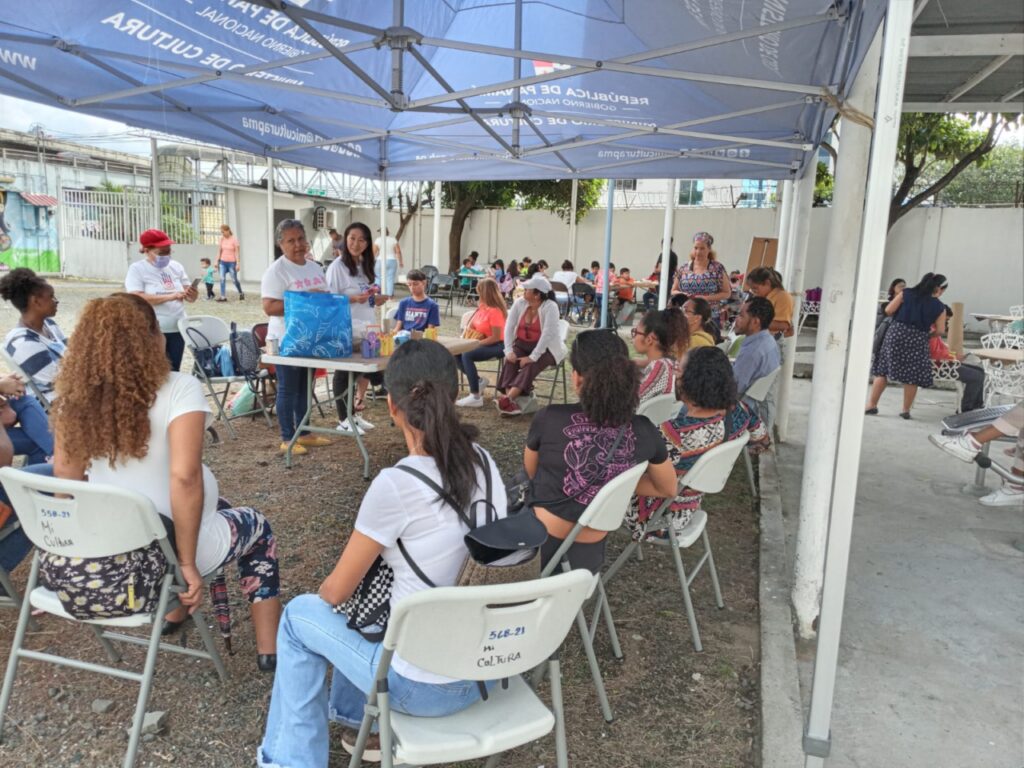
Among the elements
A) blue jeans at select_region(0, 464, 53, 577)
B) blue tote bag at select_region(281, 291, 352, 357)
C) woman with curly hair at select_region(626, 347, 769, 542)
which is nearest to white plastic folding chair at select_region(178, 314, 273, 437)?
blue tote bag at select_region(281, 291, 352, 357)

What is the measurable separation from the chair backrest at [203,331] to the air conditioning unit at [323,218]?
1964cm

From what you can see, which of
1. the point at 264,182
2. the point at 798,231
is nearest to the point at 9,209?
the point at 264,182

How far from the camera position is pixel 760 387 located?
4551mm

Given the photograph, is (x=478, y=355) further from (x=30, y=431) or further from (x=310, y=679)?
(x=310, y=679)

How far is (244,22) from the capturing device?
386cm

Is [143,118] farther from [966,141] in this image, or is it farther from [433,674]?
[966,141]

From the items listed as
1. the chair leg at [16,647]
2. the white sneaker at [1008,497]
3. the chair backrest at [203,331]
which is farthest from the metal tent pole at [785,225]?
the chair leg at [16,647]

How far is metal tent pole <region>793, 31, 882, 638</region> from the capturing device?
2926 mm

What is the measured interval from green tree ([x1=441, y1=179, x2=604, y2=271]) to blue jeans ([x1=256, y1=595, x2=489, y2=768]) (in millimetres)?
19481

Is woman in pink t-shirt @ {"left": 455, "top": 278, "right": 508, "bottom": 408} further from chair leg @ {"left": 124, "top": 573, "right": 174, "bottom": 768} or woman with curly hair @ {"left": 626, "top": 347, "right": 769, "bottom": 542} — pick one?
chair leg @ {"left": 124, "top": 573, "right": 174, "bottom": 768}

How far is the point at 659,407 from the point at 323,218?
22.8 m

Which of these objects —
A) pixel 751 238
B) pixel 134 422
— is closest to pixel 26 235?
pixel 751 238

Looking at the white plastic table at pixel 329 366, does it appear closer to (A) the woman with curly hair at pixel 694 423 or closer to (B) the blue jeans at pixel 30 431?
(B) the blue jeans at pixel 30 431

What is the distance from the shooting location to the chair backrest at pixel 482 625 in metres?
1.36
